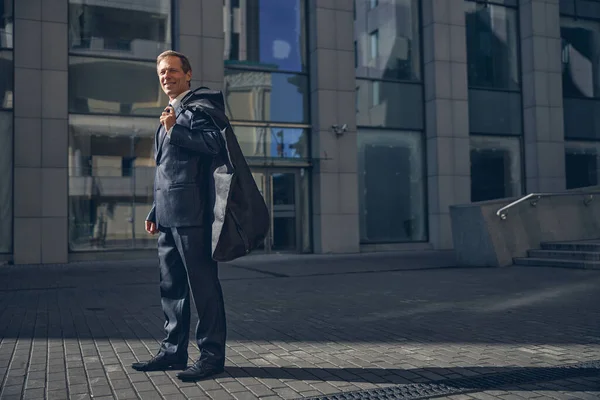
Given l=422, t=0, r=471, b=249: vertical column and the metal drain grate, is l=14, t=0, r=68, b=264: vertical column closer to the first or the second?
l=422, t=0, r=471, b=249: vertical column

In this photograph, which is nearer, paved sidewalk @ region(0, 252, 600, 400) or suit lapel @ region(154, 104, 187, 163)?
paved sidewalk @ region(0, 252, 600, 400)

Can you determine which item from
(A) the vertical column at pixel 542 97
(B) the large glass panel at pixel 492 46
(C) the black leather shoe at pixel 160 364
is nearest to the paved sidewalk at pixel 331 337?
(C) the black leather shoe at pixel 160 364

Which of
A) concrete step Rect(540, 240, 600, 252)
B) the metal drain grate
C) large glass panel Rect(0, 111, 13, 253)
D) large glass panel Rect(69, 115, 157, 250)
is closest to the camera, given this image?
the metal drain grate

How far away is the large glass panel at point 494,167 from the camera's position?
1758cm

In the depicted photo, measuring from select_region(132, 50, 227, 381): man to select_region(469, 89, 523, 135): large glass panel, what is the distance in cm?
1497

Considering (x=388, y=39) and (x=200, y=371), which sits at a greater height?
(x=388, y=39)

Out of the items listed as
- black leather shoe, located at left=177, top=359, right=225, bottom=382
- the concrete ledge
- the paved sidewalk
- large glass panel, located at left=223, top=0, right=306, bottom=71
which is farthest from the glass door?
black leather shoe, located at left=177, top=359, right=225, bottom=382

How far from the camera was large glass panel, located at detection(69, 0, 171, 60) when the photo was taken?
13969 millimetres

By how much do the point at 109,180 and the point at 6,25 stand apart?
13.6 feet

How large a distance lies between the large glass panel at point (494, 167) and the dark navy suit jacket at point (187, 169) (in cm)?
1480

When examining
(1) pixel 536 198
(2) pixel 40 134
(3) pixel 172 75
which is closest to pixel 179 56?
(3) pixel 172 75

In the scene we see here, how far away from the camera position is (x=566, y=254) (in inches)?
443

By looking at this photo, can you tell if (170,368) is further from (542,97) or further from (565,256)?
(542,97)

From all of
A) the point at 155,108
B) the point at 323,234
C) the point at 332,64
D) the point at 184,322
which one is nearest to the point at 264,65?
the point at 332,64
